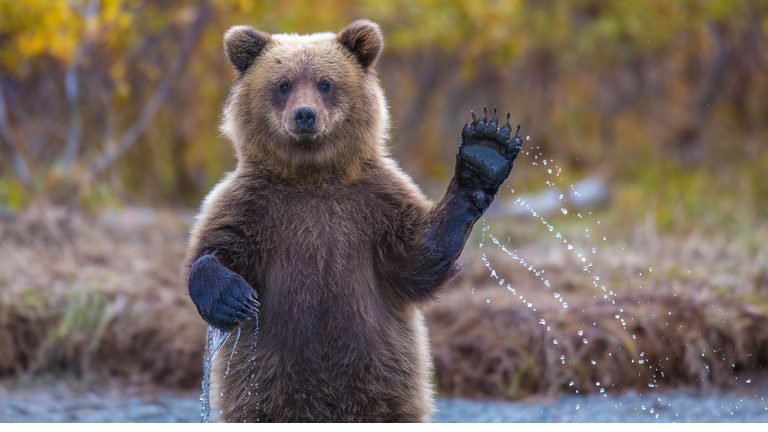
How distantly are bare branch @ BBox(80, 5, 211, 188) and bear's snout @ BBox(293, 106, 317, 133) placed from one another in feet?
18.1

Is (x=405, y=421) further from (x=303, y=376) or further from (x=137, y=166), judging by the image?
(x=137, y=166)

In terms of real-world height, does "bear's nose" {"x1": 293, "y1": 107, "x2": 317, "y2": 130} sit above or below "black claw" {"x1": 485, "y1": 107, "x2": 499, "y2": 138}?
below

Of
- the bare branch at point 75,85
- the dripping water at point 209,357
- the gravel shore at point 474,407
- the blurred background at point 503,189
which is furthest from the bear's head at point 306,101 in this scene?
the bare branch at point 75,85

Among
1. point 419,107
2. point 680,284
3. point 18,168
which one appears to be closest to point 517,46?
point 419,107

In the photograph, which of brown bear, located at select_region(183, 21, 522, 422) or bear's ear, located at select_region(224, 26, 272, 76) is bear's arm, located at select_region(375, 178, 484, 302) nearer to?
brown bear, located at select_region(183, 21, 522, 422)

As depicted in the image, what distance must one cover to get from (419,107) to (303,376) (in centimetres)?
842

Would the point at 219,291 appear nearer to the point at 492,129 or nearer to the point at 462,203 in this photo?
the point at 462,203

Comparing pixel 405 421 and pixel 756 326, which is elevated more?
pixel 756 326

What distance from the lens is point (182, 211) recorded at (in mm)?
10883


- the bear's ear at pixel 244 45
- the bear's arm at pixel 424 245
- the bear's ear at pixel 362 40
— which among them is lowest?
the bear's arm at pixel 424 245

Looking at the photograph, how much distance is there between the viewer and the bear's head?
3.37 metres

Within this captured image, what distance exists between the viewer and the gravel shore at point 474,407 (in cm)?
515

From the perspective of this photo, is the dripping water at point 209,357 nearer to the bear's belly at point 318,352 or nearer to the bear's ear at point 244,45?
the bear's belly at point 318,352

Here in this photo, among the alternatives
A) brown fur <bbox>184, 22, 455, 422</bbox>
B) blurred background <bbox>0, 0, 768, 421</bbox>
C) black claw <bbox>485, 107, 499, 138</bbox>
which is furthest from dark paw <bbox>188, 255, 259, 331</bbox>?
blurred background <bbox>0, 0, 768, 421</bbox>
